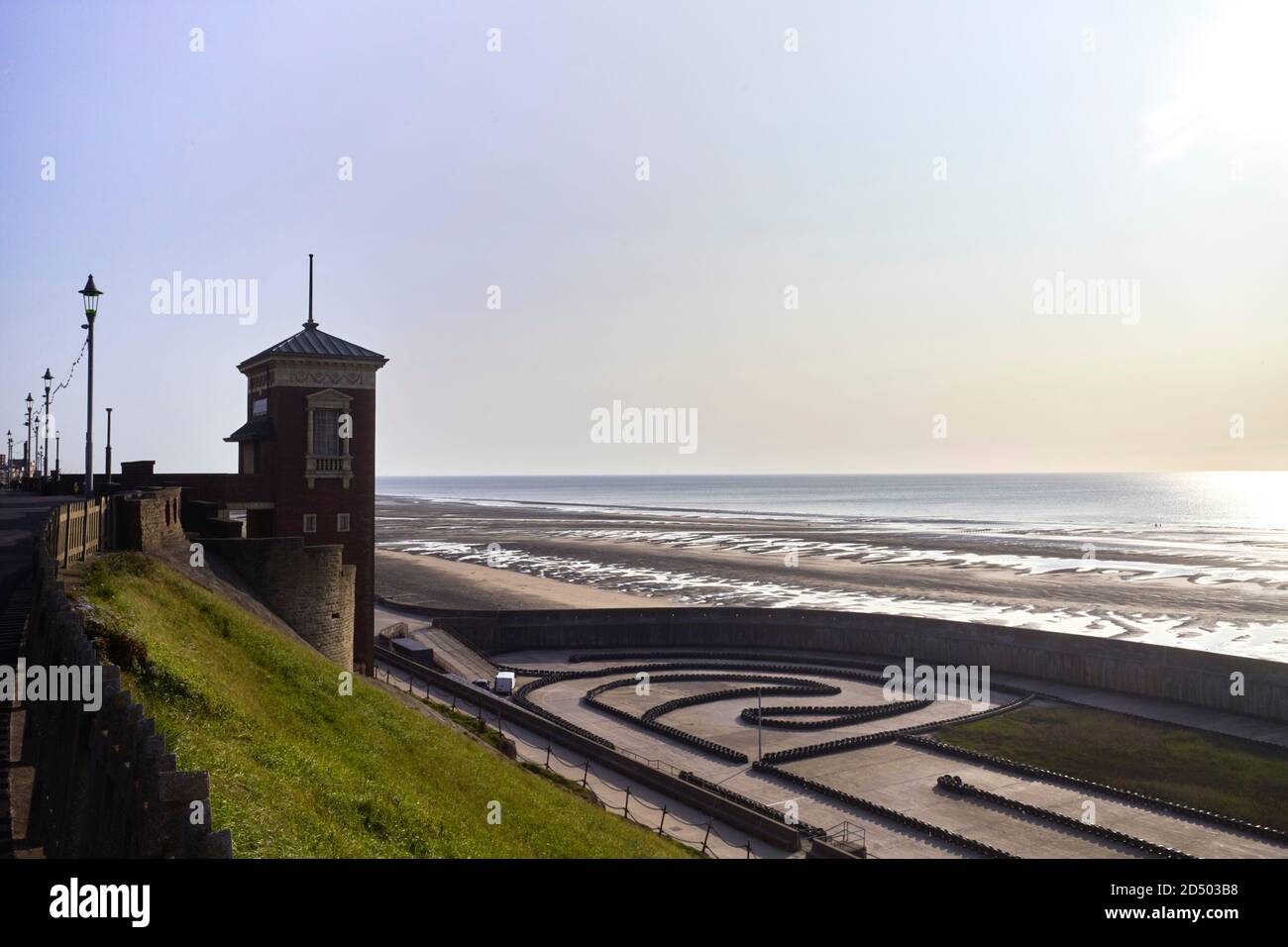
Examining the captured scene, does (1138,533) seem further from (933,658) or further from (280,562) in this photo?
(280,562)

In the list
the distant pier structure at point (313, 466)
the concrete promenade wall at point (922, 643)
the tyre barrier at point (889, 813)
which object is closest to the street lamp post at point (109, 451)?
the distant pier structure at point (313, 466)

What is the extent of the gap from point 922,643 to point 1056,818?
25.8 metres

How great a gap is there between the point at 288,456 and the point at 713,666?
1195 inches

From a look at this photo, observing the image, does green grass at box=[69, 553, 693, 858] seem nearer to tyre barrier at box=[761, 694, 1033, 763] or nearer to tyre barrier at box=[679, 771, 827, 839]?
tyre barrier at box=[679, 771, 827, 839]

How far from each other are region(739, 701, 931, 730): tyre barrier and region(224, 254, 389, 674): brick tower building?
65.1ft

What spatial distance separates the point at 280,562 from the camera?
32406 mm

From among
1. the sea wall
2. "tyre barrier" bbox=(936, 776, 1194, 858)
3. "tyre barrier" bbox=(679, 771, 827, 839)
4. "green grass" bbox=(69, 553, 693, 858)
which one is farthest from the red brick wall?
"tyre barrier" bbox=(936, 776, 1194, 858)

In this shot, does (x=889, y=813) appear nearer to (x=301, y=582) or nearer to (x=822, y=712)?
(x=822, y=712)

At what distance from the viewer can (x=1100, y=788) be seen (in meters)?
35.5

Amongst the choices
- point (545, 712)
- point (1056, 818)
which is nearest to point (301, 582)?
point (545, 712)

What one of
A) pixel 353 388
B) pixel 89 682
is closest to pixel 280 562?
pixel 353 388

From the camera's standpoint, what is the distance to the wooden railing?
21406mm

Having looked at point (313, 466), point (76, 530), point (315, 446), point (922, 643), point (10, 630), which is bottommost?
point (922, 643)
